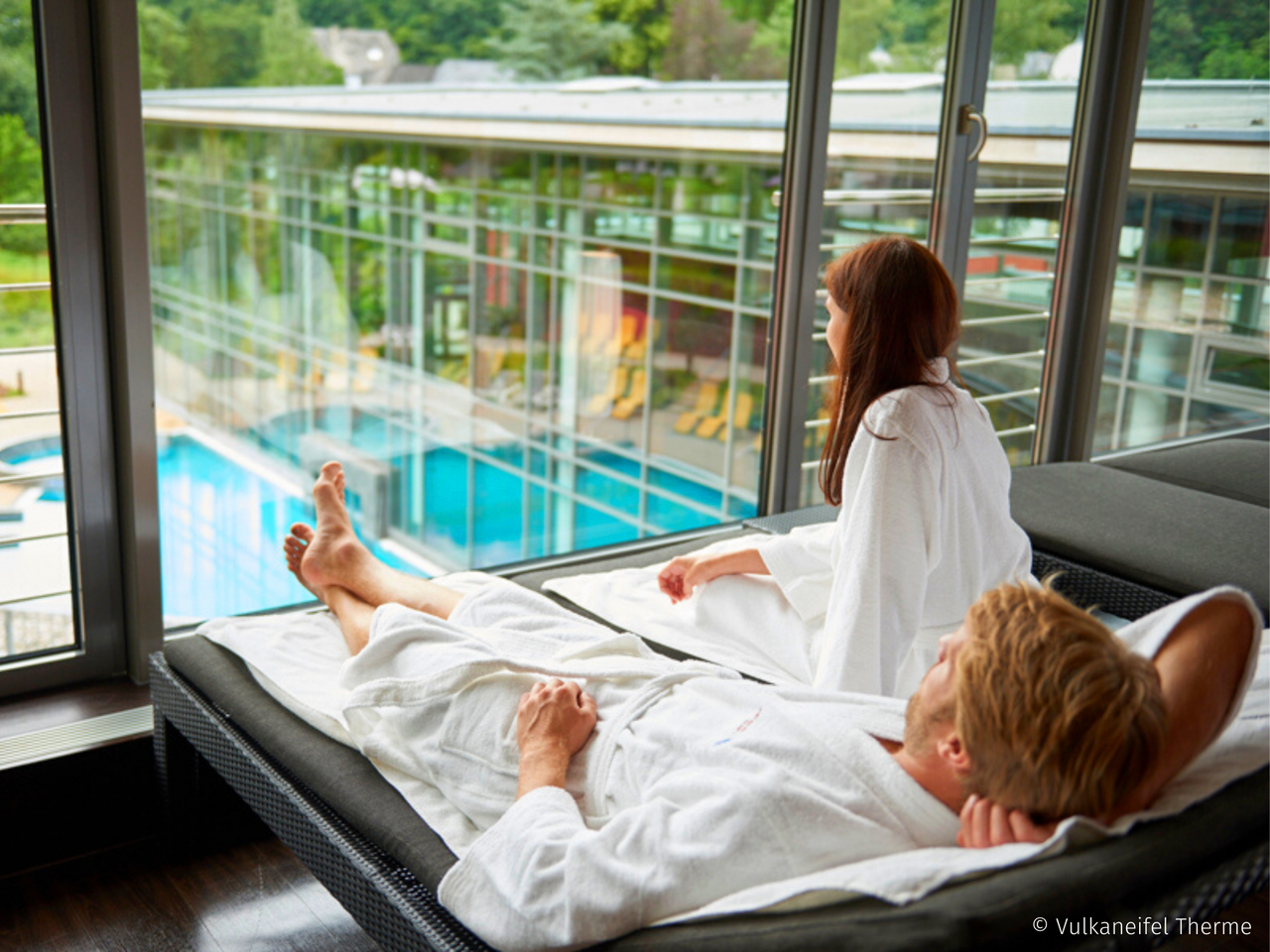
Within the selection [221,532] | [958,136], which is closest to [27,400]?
[958,136]

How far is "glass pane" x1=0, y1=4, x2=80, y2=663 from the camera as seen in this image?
200cm

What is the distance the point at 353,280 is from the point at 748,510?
709cm

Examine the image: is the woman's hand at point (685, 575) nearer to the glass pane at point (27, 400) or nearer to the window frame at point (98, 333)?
the window frame at point (98, 333)

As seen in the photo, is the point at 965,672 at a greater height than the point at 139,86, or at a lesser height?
lesser

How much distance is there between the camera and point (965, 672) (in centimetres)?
108

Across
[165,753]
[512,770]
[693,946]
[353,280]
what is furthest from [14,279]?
[353,280]

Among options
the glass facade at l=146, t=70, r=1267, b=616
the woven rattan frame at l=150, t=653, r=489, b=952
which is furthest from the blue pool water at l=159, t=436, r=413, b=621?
the woven rattan frame at l=150, t=653, r=489, b=952

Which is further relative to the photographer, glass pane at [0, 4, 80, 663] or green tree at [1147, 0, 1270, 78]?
green tree at [1147, 0, 1270, 78]

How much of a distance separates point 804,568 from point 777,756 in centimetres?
98

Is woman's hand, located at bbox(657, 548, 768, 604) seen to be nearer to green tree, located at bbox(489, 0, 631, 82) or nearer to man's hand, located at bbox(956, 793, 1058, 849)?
man's hand, located at bbox(956, 793, 1058, 849)

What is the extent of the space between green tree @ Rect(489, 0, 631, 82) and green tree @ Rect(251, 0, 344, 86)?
114cm

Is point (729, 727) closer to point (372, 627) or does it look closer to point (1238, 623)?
point (1238, 623)

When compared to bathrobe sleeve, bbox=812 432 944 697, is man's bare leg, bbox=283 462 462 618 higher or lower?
lower

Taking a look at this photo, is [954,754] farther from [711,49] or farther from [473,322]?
[473,322]
